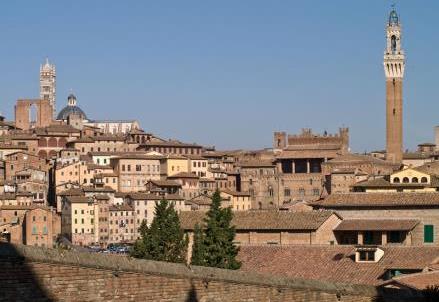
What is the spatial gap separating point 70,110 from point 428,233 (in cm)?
12052

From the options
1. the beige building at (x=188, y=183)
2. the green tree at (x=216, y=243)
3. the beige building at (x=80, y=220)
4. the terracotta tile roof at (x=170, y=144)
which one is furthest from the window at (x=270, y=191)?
the green tree at (x=216, y=243)

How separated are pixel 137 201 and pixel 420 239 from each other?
200 feet

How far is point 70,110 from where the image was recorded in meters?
150

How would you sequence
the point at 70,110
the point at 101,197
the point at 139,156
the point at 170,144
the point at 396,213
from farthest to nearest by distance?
the point at 70,110, the point at 170,144, the point at 139,156, the point at 101,197, the point at 396,213

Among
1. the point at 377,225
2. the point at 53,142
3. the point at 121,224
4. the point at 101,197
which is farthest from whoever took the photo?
the point at 53,142

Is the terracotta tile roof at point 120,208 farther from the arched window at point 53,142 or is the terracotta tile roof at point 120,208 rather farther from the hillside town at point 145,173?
the arched window at point 53,142

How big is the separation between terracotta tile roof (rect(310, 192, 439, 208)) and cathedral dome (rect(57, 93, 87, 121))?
113m

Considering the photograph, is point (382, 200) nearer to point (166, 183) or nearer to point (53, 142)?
point (166, 183)

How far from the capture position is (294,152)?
113m

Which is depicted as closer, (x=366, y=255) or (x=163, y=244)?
(x=366, y=255)

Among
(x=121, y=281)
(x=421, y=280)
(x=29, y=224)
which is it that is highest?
(x=121, y=281)

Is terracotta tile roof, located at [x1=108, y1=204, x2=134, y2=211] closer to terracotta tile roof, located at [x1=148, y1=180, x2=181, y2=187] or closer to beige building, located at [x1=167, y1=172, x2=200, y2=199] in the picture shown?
terracotta tile roof, located at [x1=148, y1=180, x2=181, y2=187]

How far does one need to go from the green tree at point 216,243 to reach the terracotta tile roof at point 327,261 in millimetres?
493

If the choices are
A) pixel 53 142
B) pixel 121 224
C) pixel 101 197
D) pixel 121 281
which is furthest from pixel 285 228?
pixel 53 142
